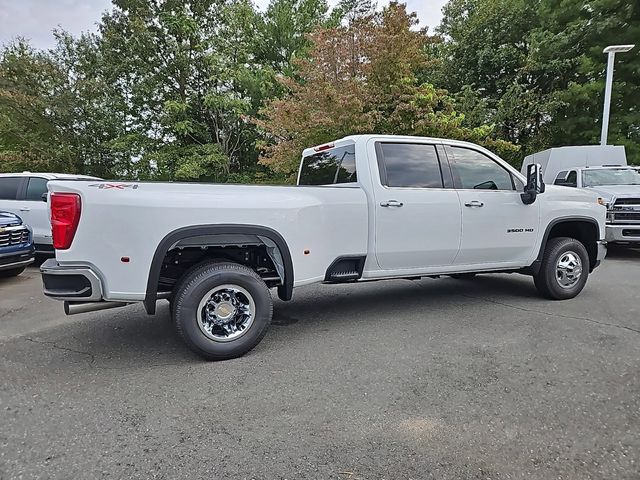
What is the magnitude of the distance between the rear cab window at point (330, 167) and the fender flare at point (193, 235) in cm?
123

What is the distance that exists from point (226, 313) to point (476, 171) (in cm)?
325

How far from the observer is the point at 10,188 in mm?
8461

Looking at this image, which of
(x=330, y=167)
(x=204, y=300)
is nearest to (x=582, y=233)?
(x=330, y=167)

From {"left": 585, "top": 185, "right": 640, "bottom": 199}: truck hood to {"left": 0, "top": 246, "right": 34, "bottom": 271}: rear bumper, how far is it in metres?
10.6

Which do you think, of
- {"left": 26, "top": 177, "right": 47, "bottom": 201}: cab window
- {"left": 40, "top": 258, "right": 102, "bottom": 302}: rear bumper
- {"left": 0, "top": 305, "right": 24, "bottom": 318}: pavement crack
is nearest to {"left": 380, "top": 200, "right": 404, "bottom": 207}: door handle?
{"left": 40, "top": 258, "right": 102, "bottom": 302}: rear bumper

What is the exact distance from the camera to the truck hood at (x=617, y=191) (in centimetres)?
889

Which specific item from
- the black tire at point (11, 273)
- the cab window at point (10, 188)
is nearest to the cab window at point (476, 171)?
the black tire at point (11, 273)

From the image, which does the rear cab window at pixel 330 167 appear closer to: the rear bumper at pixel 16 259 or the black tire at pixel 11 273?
the rear bumper at pixel 16 259

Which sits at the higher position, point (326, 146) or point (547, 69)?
point (547, 69)

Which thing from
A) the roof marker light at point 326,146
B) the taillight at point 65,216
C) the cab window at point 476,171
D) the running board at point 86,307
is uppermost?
the roof marker light at point 326,146

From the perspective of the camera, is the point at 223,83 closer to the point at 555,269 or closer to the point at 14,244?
the point at 14,244

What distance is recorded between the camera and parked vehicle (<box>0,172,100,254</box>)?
8.16 metres

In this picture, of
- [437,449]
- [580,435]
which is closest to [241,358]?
[437,449]

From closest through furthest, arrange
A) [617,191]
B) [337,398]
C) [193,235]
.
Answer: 1. [337,398]
2. [193,235]
3. [617,191]
